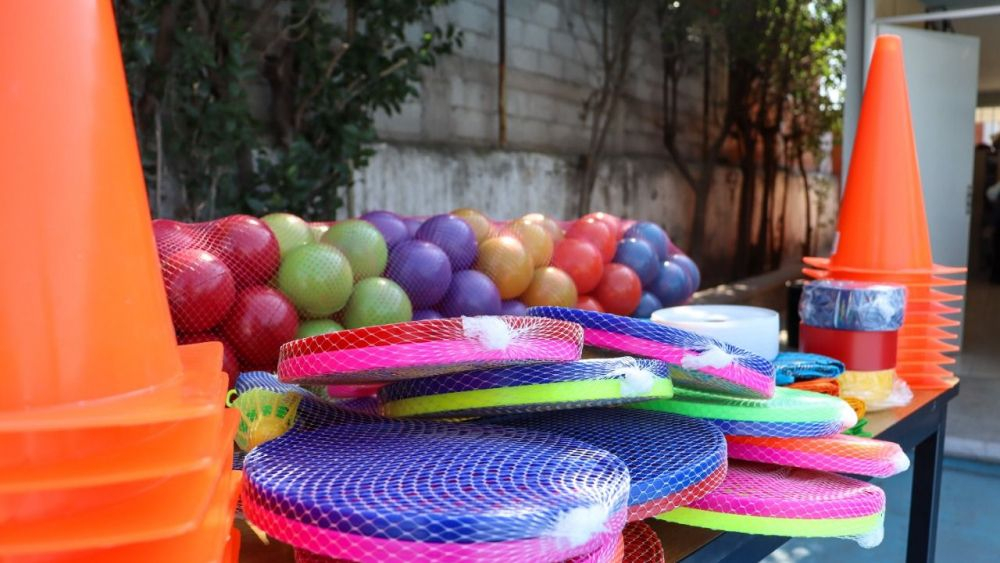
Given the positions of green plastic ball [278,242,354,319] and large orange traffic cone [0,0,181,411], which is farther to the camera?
green plastic ball [278,242,354,319]

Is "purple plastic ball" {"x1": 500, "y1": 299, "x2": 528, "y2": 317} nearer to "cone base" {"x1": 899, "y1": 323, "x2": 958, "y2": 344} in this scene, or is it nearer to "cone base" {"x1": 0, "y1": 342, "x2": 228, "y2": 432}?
"cone base" {"x1": 899, "y1": 323, "x2": 958, "y2": 344}

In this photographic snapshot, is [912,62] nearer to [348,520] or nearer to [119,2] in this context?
[119,2]

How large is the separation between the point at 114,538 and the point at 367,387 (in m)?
0.71

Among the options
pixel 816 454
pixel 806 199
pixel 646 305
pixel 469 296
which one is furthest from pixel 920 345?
pixel 806 199

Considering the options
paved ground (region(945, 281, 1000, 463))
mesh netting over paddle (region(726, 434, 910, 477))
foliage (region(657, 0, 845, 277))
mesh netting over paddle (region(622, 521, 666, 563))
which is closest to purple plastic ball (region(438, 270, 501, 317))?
A: mesh netting over paddle (region(726, 434, 910, 477))

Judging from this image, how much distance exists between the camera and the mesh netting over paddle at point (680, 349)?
3.35ft

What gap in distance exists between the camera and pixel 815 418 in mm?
1150

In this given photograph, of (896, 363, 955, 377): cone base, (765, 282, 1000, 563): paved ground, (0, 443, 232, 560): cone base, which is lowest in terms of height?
(765, 282, 1000, 563): paved ground

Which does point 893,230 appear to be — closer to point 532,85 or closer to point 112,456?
point 112,456

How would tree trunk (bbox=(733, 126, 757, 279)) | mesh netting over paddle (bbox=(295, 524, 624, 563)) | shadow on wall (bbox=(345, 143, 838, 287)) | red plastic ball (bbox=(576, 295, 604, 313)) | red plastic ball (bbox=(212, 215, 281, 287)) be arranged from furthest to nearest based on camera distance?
tree trunk (bbox=(733, 126, 757, 279)) < shadow on wall (bbox=(345, 143, 838, 287)) < red plastic ball (bbox=(576, 295, 604, 313)) < red plastic ball (bbox=(212, 215, 281, 287)) < mesh netting over paddle (bbox=(295, 524, 624, 563))

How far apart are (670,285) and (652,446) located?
2774 mm

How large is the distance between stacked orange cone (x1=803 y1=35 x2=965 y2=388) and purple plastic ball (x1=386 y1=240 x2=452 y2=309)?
47.1 inches

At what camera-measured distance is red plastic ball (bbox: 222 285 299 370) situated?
7.70ft

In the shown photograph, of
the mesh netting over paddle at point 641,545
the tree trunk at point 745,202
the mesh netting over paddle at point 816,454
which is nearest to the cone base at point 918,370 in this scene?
the mesh netting over paddle at point 816,454
